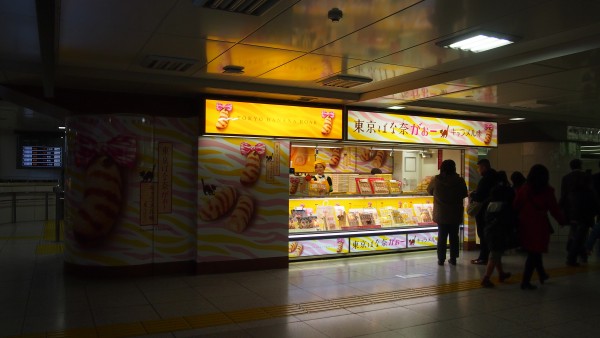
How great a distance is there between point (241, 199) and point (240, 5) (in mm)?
3910

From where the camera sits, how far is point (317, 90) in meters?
6.91

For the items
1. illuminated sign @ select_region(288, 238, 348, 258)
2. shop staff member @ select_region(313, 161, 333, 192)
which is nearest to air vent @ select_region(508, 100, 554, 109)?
shop staff member @ select_region(313, 161, 333, 192)

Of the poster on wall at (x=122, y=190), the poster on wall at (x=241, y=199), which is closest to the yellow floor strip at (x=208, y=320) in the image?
the poster on wall at (x=241, y=199)

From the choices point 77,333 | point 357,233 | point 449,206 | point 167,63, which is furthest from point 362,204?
point 77,333

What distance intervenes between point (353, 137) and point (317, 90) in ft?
3.97

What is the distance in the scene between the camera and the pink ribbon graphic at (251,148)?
7035 millimetres

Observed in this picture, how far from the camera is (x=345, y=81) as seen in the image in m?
6.18

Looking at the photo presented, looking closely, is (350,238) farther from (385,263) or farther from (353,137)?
(353,137)

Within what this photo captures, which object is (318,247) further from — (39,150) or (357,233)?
(39,150)

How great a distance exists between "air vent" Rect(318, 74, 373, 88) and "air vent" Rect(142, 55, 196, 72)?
1.83 meters

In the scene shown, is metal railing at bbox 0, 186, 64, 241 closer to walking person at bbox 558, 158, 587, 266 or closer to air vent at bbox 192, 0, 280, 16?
air vent at bbox 192, 0, 280, 16

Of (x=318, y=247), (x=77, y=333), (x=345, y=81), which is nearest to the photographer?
(x=77, y=333)

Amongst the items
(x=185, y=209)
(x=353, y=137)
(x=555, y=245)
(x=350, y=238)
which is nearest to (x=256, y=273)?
(x=185, y=209)

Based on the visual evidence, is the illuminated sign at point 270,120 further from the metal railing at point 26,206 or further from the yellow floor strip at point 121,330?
the metal railing at point 26,206
